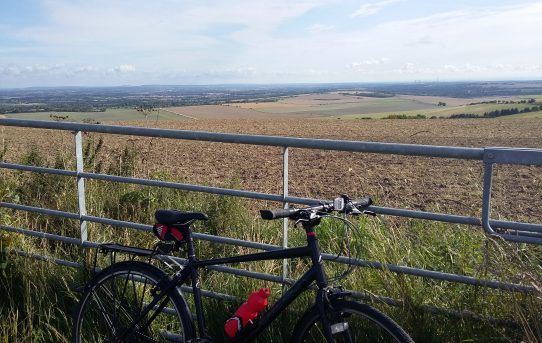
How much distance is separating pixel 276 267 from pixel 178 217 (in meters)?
1.61

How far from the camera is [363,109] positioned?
75.8 metres

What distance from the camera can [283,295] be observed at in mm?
2734

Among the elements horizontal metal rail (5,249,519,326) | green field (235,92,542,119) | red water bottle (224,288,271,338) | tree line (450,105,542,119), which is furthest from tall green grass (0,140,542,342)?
green field (235,92,542,119)

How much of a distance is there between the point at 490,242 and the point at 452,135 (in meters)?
34.2

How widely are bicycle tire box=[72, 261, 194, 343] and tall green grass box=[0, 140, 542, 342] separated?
0.74 feet

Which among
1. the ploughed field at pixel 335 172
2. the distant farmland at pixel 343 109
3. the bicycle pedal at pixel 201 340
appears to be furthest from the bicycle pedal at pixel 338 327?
the distant farmland at pixel 343 109

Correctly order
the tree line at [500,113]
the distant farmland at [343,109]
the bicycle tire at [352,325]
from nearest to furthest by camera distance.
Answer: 1. the bicycle tire at [352,325]
2. the tree line at [500,113]
3. the distant farmland at [343,109]

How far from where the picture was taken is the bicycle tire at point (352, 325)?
244 centimetres

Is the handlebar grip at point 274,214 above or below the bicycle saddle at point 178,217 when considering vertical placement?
above

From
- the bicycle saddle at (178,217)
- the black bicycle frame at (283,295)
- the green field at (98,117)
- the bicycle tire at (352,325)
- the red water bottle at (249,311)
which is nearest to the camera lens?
the bicycle tire at (352,325)

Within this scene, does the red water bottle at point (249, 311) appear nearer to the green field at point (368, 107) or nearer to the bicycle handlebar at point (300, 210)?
the bicycle handlebar at point (300, 210)

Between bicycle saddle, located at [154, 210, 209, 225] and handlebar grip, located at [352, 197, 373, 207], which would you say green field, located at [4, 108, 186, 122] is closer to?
bicycle saddle, located at [154, 210, 209, 225]

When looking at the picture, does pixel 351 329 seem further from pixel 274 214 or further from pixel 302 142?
pixel 302 142

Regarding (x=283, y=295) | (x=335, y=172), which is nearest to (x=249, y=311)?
(x=283, y=295)
